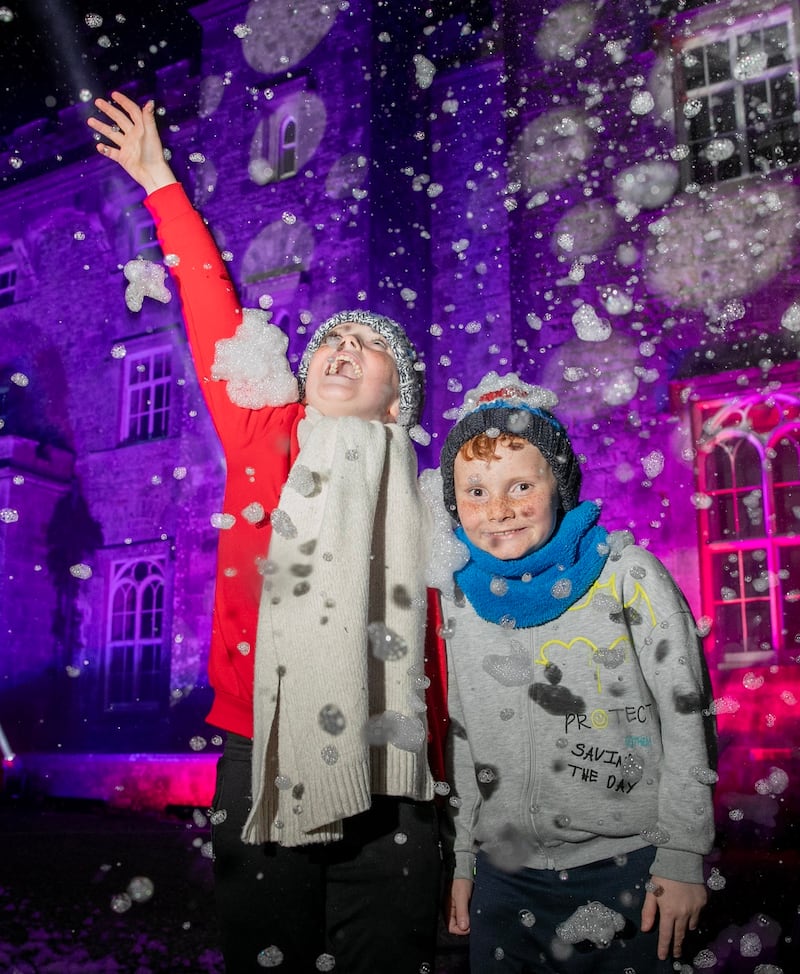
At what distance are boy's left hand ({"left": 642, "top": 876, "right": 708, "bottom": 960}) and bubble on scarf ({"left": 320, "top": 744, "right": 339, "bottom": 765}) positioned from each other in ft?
2.53

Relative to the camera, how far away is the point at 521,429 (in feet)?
6.71

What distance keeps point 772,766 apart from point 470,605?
4780mm

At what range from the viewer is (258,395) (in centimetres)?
199

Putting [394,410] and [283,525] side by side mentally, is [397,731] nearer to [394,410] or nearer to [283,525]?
[283,525]

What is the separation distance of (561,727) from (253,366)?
3.83 feet

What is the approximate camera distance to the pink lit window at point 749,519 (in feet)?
20.7

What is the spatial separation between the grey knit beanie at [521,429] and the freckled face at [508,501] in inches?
1.5

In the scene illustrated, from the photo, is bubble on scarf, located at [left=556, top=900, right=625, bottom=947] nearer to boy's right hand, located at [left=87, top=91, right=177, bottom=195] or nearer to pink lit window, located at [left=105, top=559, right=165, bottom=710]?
boy's right hand, located at [left=87, top=91, right=177, bottom=195]

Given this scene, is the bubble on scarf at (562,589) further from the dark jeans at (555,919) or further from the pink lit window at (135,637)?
the pink lit window at (135,637)

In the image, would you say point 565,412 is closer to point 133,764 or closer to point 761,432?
point 761,432

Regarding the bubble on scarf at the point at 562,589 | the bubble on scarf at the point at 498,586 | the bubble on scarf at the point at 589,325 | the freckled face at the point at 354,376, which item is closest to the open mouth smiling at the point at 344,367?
the freckled face at the point at 354,376

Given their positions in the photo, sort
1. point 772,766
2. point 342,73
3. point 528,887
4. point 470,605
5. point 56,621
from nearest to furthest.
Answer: point 528,887 → point 470,605 → point 772,766 → point 342,73 → point 56,621

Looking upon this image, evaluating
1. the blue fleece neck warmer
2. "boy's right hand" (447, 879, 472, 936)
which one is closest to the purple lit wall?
"boy's right hand" (447, 879, 472, 936)

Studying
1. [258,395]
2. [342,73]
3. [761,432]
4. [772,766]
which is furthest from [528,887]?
[342,73]
